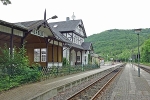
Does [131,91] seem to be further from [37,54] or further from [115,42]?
[115,42]

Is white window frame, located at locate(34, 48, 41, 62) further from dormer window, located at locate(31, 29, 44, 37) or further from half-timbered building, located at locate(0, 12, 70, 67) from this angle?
dormer window, located at locate(31, 29, 44, 37)

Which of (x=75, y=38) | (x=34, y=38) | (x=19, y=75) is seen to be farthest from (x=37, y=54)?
(x=75, y=38)

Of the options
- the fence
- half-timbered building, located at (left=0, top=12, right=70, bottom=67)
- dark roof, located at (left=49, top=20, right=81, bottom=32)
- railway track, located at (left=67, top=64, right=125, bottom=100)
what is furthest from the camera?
dark roof, located at (left=49, top=20, right=81, bottom=32)

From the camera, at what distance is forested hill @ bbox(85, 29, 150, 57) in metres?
142

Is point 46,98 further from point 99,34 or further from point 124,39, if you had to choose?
point 99,34

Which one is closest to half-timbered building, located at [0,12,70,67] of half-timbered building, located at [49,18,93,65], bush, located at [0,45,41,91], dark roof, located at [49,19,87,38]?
bush, located at [0,45,41,91]

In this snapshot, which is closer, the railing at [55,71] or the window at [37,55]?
the railing at [55,71]

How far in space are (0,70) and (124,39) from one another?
14045 cm

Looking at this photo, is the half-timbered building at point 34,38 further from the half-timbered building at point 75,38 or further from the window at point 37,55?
the half-timbered building at point 75,38

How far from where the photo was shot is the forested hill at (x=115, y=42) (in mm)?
142375

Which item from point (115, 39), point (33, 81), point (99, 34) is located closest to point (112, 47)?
point (115, 39)

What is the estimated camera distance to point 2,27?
1446 centimetres

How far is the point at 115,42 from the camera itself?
14800 cm

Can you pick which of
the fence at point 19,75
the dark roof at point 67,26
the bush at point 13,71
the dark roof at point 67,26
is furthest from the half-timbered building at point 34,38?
the dark roof at point 67,26
